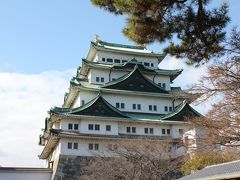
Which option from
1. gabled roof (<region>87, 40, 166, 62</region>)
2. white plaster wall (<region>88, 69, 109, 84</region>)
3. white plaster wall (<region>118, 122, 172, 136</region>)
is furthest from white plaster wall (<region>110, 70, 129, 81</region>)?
white plaster wall (<region>118, 122, 172, 136</region>)

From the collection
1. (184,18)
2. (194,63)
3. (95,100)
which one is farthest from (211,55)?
(95,100)

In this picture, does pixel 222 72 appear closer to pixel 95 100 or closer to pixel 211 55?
pixel 211 55

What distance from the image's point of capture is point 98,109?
3431cm

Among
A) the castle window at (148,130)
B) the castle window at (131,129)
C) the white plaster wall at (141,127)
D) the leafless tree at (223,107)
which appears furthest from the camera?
the castle window at (148,130)

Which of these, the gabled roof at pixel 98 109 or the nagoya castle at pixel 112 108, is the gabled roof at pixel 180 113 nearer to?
the nagoya castle at pixel 112 108

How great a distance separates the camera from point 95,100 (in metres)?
34.3

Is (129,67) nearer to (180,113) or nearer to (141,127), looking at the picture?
(141,127)

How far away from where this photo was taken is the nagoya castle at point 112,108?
108ft

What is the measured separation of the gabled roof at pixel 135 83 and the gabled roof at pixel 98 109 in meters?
3.25

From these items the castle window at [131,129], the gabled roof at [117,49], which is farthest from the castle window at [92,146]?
the gabled roof at [117,49]

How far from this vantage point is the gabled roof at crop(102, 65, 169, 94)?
3781 centimetres

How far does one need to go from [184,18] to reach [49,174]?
2829 cm

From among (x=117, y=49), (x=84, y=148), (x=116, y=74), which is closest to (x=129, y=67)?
(x=116, y=74)

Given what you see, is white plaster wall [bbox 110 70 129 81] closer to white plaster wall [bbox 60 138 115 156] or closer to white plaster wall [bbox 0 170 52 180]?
white plaster wall [bbox 60 138 115 156]
